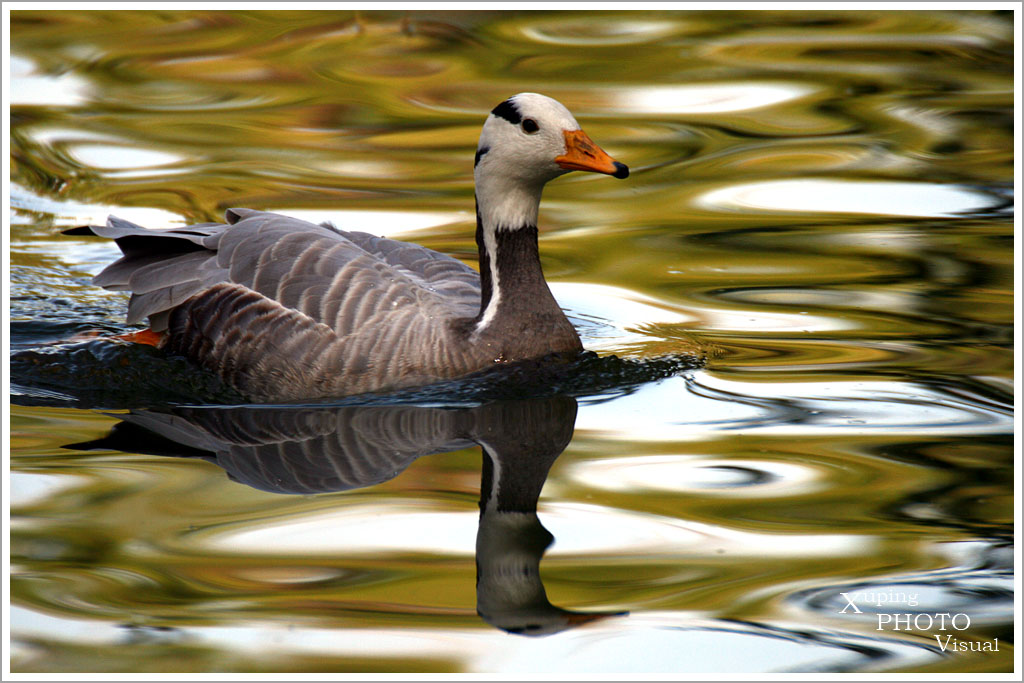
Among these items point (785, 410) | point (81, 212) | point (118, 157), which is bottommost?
point (785, 410)

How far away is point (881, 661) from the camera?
16.2 ft

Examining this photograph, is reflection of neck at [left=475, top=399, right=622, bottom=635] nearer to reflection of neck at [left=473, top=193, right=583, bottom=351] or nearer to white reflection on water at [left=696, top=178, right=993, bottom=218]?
reflection of neck at [left=473, top=193, right=583, bottom=351]

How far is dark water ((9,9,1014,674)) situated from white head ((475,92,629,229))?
1102 millimetres

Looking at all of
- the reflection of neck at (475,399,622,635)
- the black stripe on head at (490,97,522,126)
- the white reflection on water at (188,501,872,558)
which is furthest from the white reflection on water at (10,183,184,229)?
the white reflection on water at (188,501,872,558)

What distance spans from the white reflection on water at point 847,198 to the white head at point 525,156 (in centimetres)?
430

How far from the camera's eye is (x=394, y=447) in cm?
692

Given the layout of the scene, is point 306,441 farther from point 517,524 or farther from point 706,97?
point 706,97

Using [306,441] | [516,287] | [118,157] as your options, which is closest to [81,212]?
[118,157]

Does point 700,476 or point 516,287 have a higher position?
point 516,287

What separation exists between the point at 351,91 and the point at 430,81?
3.14 ft

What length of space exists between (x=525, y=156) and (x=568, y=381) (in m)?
1.45

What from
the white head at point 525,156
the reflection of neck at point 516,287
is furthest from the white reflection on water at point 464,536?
the white head at point 525,156

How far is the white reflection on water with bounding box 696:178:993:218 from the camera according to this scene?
37.7ft

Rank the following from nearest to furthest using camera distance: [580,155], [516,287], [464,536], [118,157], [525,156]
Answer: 1. [464,536]
2. [580,155]
3. [525,156]
4. [516,287]
5. [118,157]
